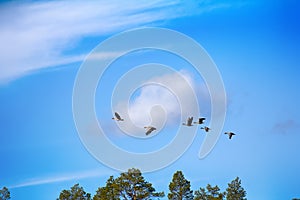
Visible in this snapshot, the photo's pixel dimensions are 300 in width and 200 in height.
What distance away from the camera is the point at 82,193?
119625 mm

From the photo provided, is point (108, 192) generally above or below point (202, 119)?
above

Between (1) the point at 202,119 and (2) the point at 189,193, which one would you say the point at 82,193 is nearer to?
(2) the point at 189,193

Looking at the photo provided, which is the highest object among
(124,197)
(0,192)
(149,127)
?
(0,192)

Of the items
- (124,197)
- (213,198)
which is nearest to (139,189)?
(124,197)

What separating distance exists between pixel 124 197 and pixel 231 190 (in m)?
16.1

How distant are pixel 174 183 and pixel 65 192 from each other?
15227 mm

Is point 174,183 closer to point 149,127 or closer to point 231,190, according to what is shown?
point 231,190

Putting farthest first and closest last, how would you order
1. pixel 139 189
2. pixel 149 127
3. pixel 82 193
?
pixel 82 193 < pixel 139 189 < pixel 149 127

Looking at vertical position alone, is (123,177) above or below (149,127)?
above

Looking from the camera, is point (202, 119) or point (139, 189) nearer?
point (202, 119)

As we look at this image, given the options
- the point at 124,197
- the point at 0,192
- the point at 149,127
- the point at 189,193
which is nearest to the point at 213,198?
the point at 189,193

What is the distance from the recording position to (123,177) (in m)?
110

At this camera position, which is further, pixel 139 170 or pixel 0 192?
pixel 0 192

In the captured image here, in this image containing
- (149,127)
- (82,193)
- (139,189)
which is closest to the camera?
(149,127)
